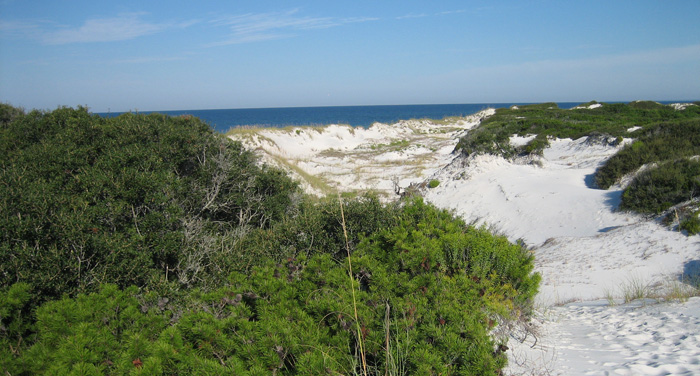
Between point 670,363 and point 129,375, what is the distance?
4420 mm

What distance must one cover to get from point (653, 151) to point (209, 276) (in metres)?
15.8

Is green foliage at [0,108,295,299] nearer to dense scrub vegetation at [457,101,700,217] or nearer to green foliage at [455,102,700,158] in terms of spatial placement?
dense scrub vegetation at [457,101,700,217]

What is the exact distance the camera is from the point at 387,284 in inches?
145

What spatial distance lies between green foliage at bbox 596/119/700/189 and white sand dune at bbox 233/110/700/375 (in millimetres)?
815

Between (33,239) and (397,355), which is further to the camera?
(33,239)

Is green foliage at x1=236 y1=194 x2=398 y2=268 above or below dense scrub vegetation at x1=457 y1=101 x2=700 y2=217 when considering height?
below

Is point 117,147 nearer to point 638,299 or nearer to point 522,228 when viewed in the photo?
point 638,299

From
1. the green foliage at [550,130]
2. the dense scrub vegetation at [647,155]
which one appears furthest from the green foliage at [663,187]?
the green foliage at [550,130]

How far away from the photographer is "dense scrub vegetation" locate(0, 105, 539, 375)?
2660 millimetres

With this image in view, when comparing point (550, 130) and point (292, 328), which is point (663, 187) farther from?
point (550, 130)

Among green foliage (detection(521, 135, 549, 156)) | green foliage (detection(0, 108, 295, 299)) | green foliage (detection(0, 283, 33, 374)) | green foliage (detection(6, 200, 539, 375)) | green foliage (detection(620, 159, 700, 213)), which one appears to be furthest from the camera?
green foliage (detection(521, 135, 549, 156))

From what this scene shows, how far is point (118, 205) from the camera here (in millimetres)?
5430

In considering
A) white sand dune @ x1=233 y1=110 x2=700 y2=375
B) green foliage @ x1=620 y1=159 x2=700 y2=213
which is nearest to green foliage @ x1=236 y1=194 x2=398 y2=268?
white sand dune @ x1=233 y1=110 x2=700 y2=375

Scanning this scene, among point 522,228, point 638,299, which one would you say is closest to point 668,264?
point 638,299
